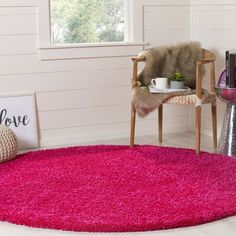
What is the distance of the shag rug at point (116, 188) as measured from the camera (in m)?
2.53

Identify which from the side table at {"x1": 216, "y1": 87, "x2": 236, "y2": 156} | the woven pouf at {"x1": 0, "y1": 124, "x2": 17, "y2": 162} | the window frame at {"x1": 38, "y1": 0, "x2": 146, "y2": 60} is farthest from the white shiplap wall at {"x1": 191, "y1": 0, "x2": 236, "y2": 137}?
the woven pouf at {"x1": 0, "y1": 124, "x2": 17, "y2": 162}

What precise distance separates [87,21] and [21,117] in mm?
954

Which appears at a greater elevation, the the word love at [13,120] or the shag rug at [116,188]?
the the word love at [13,120]

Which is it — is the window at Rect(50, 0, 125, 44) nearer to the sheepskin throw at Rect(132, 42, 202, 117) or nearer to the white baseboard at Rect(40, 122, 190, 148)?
the sheepskin throw at Rect(132, 42, 202, 117)

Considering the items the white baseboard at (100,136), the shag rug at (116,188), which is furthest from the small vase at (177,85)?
the white baseboard at (100,136)

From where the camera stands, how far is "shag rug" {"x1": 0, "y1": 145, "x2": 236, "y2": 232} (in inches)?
99.5

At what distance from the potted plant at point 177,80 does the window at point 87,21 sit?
798 millimetres

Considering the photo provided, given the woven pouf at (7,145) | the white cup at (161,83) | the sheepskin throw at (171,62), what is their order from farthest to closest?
the sheepskin throw at (171,62) < the white cup at (161,83) < the woven pouf at (7,145)

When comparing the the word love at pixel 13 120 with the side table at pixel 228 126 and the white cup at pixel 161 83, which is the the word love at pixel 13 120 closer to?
the white cup at pixel 161 83

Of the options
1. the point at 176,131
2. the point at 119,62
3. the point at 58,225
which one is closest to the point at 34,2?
the point at 119,62

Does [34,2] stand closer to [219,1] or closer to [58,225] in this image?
[219,1]

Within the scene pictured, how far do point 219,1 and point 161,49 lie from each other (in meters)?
0.70

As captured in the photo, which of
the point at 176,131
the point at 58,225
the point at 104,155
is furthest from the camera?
the point at 176,131

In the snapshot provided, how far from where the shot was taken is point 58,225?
8.14 ft
